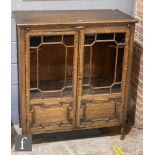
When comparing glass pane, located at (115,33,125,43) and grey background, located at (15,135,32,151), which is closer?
glass pane, located at (115,33,125,43)

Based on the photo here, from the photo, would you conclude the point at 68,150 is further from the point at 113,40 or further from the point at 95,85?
the point at 113,40

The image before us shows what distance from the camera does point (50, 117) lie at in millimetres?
3088

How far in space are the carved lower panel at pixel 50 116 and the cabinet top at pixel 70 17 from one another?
720 millimetres

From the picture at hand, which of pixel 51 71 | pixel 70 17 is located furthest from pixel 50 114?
pixel 70 17

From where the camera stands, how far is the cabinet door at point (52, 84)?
293cm

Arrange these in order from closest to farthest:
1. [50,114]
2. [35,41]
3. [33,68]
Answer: [35,41] < [33,68] < [50,114]

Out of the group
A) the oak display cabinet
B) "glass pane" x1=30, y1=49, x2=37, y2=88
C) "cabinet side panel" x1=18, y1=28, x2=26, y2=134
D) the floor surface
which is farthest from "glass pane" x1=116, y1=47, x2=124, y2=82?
"cabinet side panel" x1=18, y1=28, x2=26, y2=134

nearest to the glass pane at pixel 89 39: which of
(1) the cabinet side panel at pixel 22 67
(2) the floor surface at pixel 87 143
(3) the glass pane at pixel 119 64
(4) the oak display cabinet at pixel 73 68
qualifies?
(4) the oak display cabinet at pixel 73 68

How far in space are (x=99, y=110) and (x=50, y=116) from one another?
443 millimetres

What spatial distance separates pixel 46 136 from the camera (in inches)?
133

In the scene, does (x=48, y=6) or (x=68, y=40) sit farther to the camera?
(x=48, y=6)

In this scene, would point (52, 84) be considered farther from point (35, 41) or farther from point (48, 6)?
point (48, 6)

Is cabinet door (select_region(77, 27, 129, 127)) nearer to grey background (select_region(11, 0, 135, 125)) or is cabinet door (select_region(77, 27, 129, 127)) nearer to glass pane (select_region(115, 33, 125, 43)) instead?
glass pane (select_region(115, 33, 125, 43))

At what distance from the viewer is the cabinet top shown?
2.82 m
